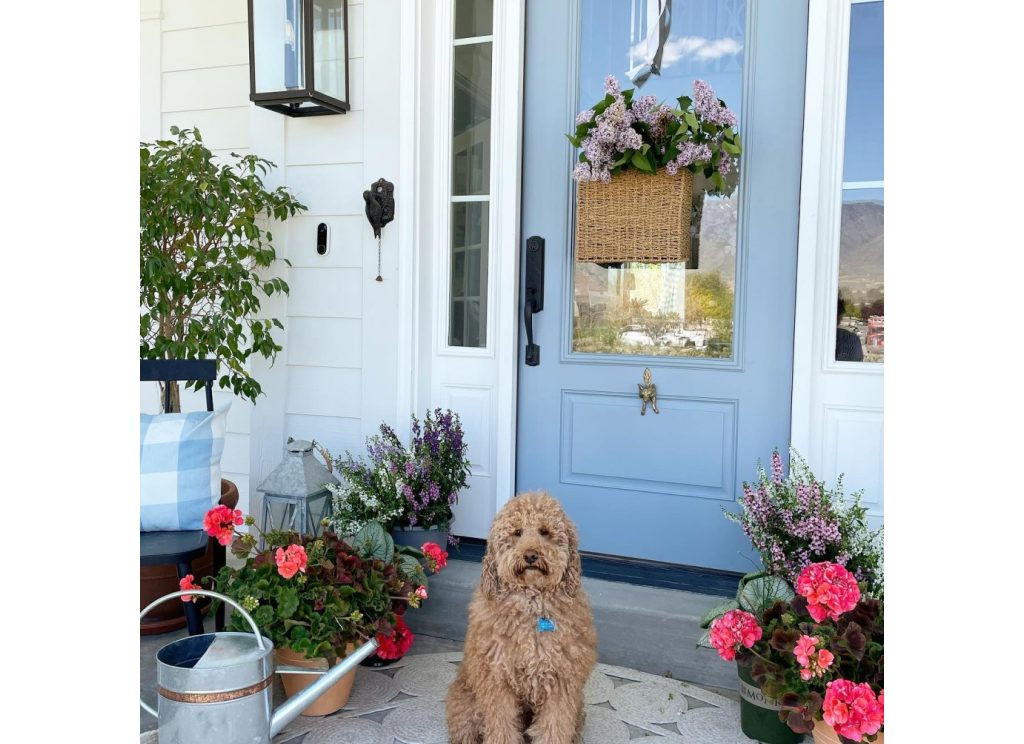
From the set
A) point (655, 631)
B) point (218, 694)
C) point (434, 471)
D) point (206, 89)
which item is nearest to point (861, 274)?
point (655, 631)

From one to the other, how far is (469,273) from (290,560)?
139 cm

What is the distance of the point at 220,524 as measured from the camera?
215 centimetres

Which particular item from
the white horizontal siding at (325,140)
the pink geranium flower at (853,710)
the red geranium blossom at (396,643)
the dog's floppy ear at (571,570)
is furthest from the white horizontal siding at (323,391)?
the pink geranium flower at (853,710)

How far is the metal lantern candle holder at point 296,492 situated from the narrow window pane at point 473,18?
1654 millimetres

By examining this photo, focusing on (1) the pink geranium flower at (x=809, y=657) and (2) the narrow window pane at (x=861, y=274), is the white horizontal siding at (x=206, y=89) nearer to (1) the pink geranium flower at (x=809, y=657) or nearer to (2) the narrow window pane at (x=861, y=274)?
(2) the narrow window pane at (x=861, y=274)

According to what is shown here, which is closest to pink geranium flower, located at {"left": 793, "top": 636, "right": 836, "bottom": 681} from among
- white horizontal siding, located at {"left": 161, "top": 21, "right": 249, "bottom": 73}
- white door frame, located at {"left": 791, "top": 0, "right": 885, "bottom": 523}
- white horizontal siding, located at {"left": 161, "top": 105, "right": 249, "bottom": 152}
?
white door frame, located at {"left": 791, "top": 0, "right": 885, "bottom": 523}

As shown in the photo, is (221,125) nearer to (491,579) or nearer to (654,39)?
(654,39)

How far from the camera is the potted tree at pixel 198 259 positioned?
→ 9.04 ft

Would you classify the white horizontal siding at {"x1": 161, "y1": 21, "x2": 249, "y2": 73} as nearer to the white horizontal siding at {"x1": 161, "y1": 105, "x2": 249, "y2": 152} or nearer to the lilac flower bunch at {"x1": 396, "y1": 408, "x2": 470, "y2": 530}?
the white horizontal siding at {"x1": 161, "y1": 105, "x2": 249, "y2": 152}

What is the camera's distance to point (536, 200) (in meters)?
2.95

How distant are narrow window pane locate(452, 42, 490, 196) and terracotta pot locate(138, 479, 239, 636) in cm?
144
